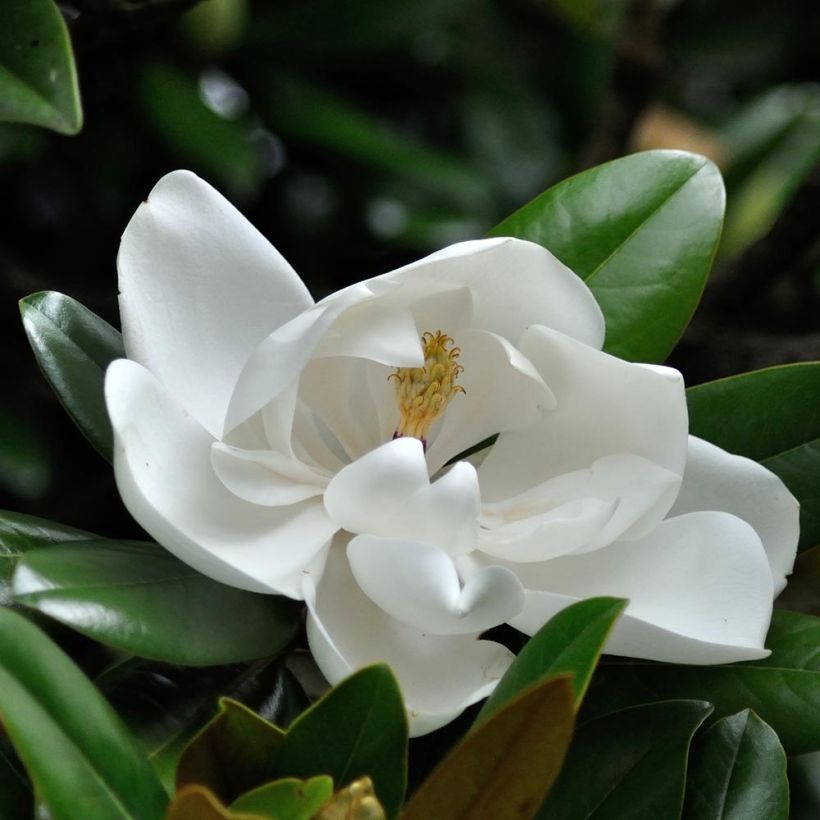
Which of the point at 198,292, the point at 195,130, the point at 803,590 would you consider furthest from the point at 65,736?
the point at 195,130

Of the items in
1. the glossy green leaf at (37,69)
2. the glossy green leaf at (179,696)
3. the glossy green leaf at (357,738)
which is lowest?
the glossy green leaf at (179,696)

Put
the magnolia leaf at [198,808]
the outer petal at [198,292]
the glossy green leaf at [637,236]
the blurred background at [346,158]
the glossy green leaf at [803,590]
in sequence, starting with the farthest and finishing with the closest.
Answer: the blurred background at [346,158]
the glossy green leaf at [803,590]
the glossy green leaf at [637,236]
the outer petal at [198,292]
the magnolia leaf at [198,808]

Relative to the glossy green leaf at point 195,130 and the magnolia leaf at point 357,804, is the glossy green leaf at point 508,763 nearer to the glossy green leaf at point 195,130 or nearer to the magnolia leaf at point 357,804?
the magnolia leaf at point 357,804

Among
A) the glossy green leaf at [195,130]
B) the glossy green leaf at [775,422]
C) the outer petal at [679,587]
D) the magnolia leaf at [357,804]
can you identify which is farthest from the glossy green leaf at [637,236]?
the glossy green leaf at [195,130]

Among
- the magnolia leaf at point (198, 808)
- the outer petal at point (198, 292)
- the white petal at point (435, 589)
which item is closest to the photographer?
the magnolia leaf at point (198, 808)

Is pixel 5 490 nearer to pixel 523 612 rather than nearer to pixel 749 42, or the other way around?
pixel 523 612

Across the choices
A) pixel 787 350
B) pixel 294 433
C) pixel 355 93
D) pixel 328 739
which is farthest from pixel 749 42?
pixel 328 739
